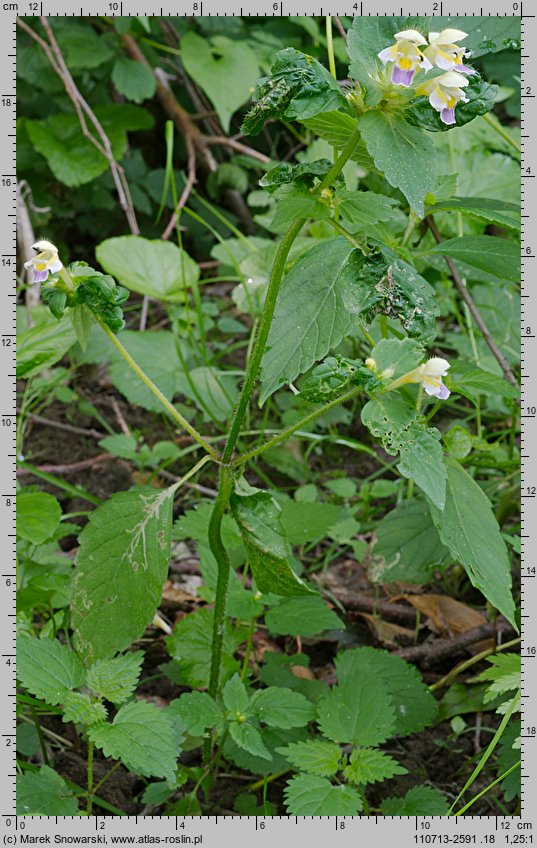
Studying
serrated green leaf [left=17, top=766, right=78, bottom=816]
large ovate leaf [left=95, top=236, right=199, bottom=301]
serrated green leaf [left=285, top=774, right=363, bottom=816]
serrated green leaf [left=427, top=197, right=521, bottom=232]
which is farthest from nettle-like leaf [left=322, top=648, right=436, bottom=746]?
large ovate leaf [left=95, top=236, right=199, bottom=301]

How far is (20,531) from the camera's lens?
1402mm

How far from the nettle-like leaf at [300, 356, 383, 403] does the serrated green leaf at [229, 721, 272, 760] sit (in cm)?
50

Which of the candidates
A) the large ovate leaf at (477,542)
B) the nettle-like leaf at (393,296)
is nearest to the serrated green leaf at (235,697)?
the large ovate leaf at (477,542)

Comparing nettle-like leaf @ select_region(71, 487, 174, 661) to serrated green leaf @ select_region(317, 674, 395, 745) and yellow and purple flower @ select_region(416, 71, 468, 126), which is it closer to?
serrated green leaf @ select_region(317, 674, 395, 745)

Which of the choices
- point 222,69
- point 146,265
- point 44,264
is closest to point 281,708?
point 44,264

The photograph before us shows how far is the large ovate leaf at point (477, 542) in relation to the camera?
1112 millimetres

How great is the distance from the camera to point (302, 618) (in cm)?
135

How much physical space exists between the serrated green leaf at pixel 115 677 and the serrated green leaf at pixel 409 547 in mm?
513

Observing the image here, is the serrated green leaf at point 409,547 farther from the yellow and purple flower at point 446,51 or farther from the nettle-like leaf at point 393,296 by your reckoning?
the yellow and purple flower at point 446,51

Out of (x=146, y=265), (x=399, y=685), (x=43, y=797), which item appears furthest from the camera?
(x=146, y=265)

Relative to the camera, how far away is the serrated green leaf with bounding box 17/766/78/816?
1148 mm

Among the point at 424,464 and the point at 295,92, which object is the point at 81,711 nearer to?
the point at 424,464

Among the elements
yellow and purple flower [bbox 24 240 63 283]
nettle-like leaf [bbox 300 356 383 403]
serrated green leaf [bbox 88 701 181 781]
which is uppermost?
yellow and purple flower [bbox 24 240 63 283]

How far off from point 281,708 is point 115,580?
33cm
